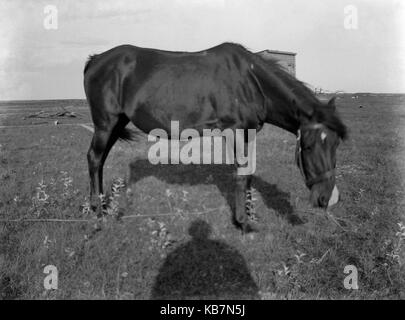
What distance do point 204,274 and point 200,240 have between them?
3.16 feet

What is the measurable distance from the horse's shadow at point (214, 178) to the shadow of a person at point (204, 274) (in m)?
1.49

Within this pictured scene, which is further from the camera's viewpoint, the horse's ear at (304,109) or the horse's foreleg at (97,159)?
the horse's foreleg at (97,159)

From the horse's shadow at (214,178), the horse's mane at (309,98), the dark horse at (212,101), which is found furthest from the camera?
the horse's shadow at (214,178)

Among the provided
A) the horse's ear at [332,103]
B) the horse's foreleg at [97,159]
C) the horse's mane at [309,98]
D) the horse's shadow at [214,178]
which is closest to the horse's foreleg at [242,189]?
the horse's shadow at [214,178]

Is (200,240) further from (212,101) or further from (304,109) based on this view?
(304,109)

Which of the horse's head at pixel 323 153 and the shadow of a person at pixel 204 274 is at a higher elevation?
the horse's head at pixel 323 153

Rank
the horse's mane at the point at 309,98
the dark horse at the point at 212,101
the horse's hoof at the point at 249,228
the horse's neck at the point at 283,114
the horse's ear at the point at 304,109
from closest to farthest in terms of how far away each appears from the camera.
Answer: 1. the horse's mane at the point at 309,98
2. the dark horse at the point at 212,101
3. the horse's ear at the point at 304,109
4. the horse's neck at the point at 283,114
5. the horse's hoof at the point at 249,228

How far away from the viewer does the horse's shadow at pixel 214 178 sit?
689cm

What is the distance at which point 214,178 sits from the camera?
876 centimetres

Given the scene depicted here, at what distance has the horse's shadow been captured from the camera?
6895 mm

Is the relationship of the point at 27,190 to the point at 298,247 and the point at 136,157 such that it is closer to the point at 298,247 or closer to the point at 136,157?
the point at 136,157

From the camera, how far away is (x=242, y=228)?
5746 mm

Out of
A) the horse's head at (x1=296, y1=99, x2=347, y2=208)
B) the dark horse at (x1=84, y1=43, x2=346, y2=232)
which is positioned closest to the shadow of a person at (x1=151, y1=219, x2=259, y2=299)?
the dark horse at (x1=84, y1=43, x2=346, y2=232)

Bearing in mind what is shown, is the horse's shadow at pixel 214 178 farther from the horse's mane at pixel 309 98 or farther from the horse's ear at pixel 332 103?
the horse's ear at pixel 332 103
